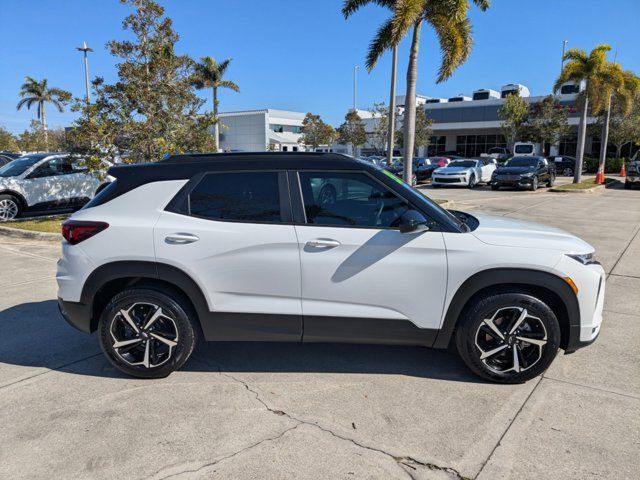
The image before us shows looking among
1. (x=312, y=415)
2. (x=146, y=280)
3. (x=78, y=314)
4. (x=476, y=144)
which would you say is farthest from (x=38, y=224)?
(x=476, y=144)

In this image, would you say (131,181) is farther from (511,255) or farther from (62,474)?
(511,255)

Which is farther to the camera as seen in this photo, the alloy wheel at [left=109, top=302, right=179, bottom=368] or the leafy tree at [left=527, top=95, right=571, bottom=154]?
the leafy tree at [left=527, top=95, right=571, bottom=154]

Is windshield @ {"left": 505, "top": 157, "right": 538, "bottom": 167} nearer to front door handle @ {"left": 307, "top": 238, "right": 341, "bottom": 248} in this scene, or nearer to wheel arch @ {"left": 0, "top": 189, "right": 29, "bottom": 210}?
wheel arch @ {"left": 0, "top": 189, "right": 29, "bottom": 210}

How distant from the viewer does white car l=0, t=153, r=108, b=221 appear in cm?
1129

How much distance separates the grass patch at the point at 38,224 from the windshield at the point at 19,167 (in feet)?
3.81

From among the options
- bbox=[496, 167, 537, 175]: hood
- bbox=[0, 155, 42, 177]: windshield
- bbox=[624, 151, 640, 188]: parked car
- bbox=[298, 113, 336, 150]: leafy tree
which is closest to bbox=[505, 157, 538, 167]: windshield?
bbox=[496, 167, 537, 175]: hood

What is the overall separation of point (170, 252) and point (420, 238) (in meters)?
1.85

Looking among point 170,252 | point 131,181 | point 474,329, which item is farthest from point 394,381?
point 131,181

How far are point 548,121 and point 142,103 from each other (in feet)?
128

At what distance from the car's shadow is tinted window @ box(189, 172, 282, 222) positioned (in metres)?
1.31

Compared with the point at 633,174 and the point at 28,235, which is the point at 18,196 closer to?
the point at 28,235

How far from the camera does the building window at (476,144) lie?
54.5 m

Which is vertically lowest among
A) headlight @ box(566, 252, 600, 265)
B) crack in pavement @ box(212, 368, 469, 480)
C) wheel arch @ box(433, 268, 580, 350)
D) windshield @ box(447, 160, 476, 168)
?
crack in pavement @ box(212, 368, 469, 480)

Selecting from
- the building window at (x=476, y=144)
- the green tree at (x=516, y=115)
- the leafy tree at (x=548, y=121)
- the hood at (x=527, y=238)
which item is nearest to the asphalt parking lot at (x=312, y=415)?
the hood at (x=527, y=238)
